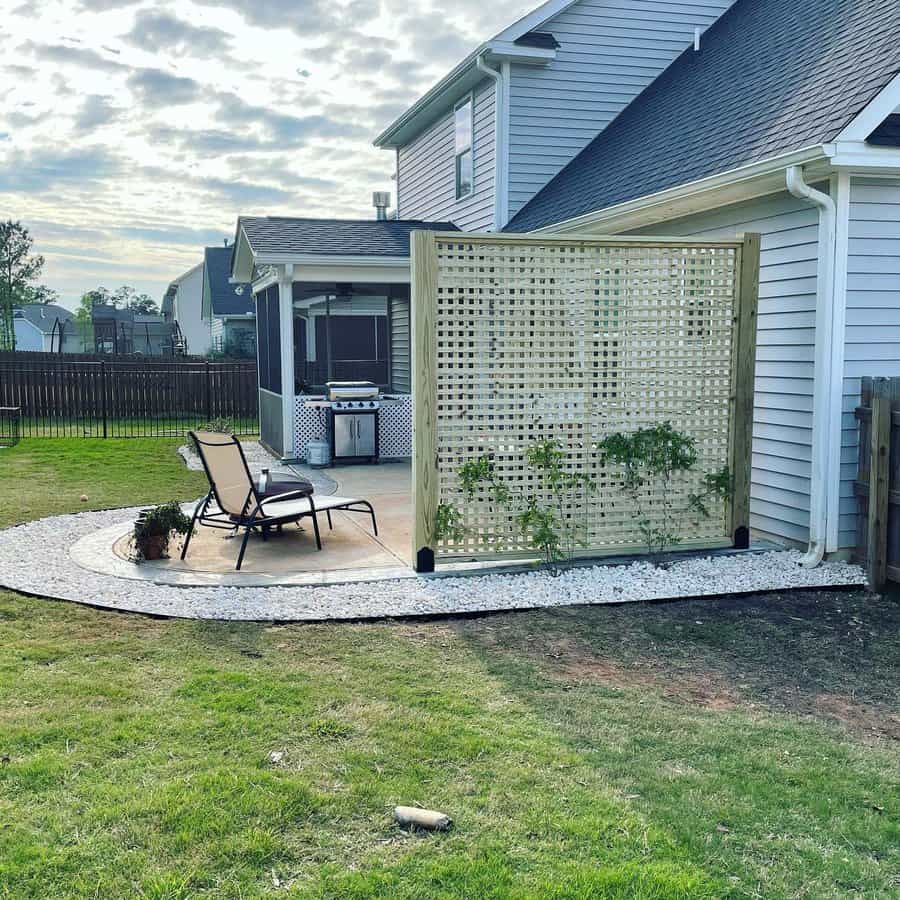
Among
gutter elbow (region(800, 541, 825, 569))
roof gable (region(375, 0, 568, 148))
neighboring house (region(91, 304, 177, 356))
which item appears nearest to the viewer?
gutter elbow (region(800, 541, 825, 569))

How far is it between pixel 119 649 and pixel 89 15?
21.9 feet

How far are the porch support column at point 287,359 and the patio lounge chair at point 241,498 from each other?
524 cm

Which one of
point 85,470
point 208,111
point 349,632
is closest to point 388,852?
point 349,632

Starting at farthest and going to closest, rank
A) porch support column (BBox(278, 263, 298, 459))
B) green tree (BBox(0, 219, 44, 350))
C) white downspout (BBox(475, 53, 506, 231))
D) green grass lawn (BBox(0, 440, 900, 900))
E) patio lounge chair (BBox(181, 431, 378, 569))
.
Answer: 1. green tree (BBox(0, 219, 44, 350))
2. white downspout (BBox(475, 53, 506, 231))
3. porch support column (BBox(278, 263, 298, 459))
4. patio lounge chair (BBox(181, 431, 378, 569))
5. green grass lawn (BBox(0, 440, 900, 900))

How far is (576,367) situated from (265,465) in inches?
276

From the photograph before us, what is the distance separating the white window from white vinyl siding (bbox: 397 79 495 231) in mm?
155

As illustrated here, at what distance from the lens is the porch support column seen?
12969mm

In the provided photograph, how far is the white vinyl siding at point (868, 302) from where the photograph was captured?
679 cm

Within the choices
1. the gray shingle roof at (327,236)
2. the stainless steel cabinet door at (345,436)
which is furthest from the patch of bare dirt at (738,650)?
the gray shingle roof at (327,236)

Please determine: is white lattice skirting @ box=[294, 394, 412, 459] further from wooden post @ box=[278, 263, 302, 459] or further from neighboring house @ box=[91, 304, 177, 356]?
neighboring house @ box=[91, 304, 177, 356]

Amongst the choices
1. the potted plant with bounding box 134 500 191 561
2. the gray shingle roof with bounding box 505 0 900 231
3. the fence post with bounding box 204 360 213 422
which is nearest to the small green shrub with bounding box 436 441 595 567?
the potted plant with bounding box 134 500 191 561

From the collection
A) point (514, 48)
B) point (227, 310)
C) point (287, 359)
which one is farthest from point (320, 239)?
point (227, 310)

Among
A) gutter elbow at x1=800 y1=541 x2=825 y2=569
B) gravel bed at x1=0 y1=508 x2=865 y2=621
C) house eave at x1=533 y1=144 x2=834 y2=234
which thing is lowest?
gravel bed at x1=0 y1=508 x2=865 y2=621

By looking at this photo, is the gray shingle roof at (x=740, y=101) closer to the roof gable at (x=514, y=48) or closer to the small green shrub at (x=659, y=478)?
the roof gable at (x=514, y=48)
